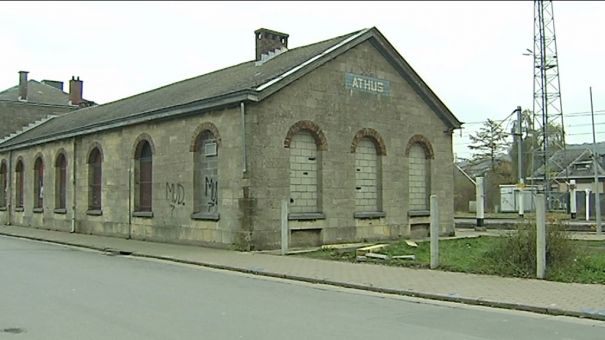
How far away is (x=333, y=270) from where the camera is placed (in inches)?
568

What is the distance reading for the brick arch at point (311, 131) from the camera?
20.0 m

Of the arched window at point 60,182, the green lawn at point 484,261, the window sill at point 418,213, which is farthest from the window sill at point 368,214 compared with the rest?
the arched window at point 60,182

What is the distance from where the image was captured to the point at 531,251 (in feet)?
43.5

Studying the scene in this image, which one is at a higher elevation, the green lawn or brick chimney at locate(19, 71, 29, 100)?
brick chimney at locate(19, 71, 29, 100)

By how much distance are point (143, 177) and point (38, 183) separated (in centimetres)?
1248

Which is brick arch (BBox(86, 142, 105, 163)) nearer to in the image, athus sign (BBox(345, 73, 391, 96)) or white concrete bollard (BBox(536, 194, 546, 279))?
athus sign (BBox(345, 73, 391, 96))

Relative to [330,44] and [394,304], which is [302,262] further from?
[330,44]

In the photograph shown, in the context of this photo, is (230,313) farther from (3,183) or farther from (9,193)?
(3,183)

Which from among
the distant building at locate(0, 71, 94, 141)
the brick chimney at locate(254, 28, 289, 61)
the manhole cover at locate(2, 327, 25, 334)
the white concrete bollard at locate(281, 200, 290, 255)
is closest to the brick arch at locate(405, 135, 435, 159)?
the brick chimney at locate(254, 28, 289, 61)

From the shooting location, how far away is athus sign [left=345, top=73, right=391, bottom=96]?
22.0 metres

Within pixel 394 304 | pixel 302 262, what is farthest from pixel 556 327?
pixel 302 262

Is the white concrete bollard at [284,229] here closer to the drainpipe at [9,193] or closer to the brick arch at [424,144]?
the brick arch at [424,144]

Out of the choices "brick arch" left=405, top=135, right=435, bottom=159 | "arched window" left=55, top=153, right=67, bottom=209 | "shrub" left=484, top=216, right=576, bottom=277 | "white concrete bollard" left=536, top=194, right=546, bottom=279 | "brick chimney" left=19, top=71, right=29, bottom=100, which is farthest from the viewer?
"brick chimney" left=19, top=71, right=29, bottom=100

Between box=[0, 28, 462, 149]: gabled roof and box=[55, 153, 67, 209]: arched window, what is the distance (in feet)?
10.2
